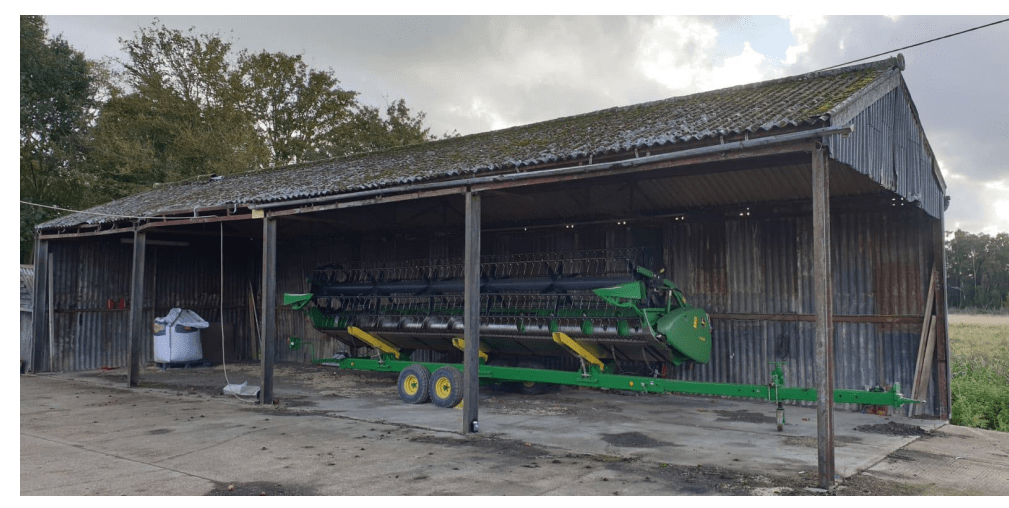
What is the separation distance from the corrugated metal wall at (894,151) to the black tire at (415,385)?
7471 millimetres

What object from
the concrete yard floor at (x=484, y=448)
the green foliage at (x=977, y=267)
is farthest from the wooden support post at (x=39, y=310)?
the green foliage at (x=977, y=267)

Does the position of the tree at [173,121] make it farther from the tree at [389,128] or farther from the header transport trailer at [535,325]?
the header transport trailer at [535,325]

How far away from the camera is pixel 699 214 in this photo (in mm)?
12922

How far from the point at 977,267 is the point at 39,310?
64.9 m

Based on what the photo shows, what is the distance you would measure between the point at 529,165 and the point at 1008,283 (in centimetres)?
6187

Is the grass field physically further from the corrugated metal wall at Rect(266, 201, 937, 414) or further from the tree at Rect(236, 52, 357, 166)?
the tree at Rect(236, 52, 357, 166)

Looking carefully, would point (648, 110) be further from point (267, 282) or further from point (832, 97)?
point (267, 282)

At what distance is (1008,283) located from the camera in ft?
188

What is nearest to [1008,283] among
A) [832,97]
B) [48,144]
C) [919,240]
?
[919,240]

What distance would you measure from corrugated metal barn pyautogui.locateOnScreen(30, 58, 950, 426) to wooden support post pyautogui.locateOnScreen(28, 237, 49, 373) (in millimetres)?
38

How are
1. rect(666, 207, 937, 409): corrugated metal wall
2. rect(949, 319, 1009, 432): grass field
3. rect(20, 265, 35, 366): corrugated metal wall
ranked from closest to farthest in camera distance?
rect(666, 207, 937, 409): corrugated metal wall < rect(949, 319, 1009, 432): grass field < rect(20, 265, 35, 366): corrugated metal wall

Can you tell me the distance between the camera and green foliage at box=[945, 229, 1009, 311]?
56.9 m

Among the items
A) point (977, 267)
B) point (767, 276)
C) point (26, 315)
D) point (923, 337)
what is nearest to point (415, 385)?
point (767, 276)

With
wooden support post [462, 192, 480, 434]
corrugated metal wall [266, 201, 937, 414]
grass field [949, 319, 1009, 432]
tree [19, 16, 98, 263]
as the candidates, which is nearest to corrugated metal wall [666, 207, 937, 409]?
corrugated metal wall [266, 201, 937, 414]
